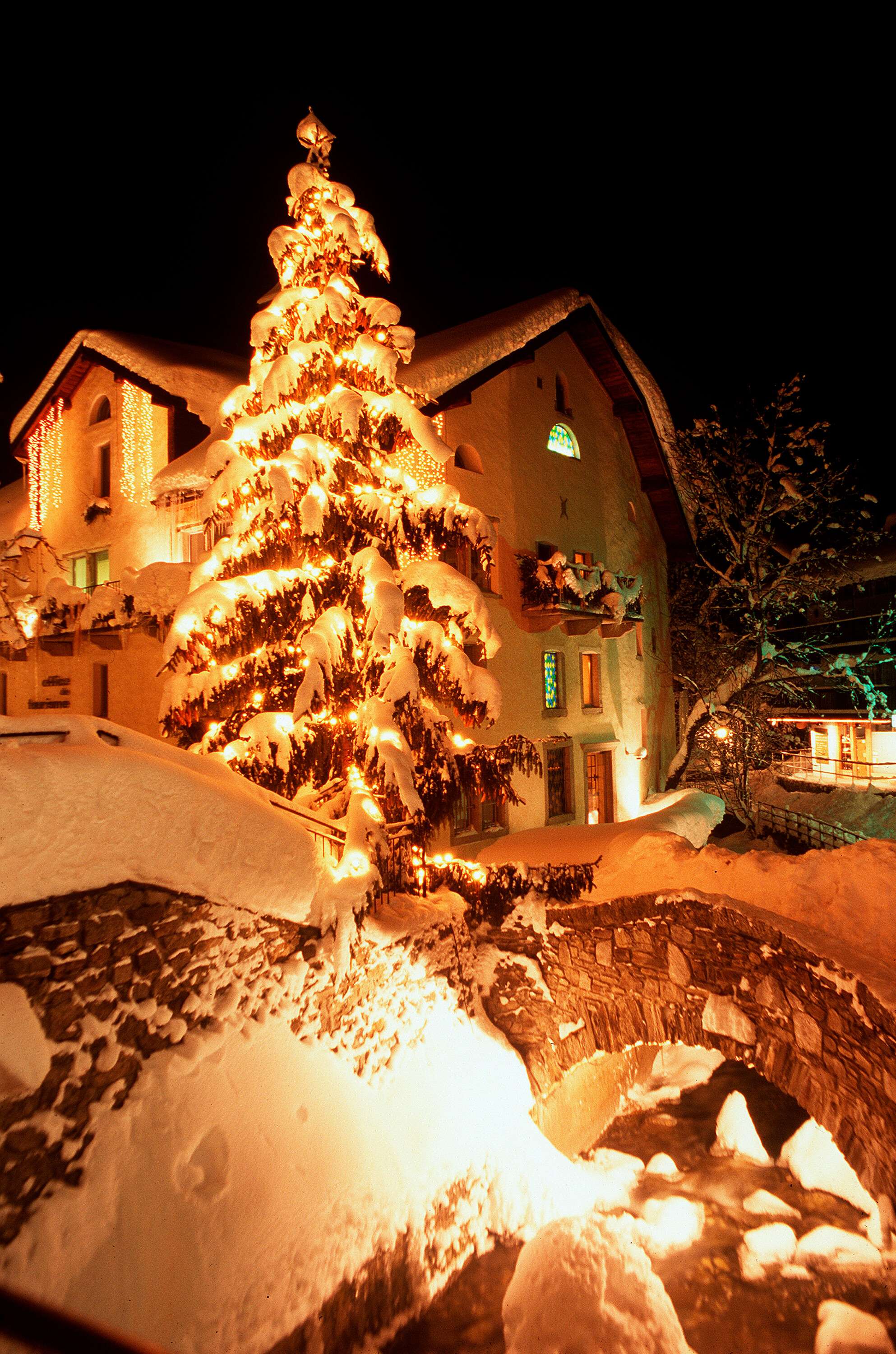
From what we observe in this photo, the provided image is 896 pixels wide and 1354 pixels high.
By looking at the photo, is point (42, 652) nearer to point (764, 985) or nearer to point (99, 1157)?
point (99, 1157)

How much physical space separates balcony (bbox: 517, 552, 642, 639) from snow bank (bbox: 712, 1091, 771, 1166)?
928cm

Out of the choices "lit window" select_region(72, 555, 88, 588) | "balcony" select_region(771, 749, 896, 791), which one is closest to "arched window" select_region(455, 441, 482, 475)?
"lit window" select_region(72, 555, 88, 588)

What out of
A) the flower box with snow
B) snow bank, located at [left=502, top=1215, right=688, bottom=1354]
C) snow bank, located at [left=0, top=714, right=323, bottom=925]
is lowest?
snow bank, located at [left=502, top=1215, right=688, bottom=1354]

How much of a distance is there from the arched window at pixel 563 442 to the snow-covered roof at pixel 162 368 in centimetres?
737

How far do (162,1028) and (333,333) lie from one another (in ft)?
26.7

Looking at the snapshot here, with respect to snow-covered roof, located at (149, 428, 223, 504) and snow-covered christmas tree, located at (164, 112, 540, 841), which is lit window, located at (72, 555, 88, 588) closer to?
snow-covered roof, located at (149, 428, 223, 504)

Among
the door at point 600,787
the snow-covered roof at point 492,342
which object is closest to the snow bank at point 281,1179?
the door at point 600,787

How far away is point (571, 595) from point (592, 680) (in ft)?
11.8

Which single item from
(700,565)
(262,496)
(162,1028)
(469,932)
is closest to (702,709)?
A: (700,565)

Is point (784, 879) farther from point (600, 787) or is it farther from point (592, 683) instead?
point (592, 683)

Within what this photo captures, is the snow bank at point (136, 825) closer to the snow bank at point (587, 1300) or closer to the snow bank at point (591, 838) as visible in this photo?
the snow bank at point (591, 838)

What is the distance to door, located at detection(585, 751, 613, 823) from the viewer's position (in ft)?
58.6

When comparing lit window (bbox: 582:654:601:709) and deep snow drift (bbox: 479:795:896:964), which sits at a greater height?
lit window (bbox: 582:654:601:709)

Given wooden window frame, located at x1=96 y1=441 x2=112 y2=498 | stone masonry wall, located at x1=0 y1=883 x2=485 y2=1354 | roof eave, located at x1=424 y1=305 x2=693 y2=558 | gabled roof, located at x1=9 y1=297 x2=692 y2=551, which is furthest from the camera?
wooden window frame, located at x1=96 y1=441 x2=112 y2=498
